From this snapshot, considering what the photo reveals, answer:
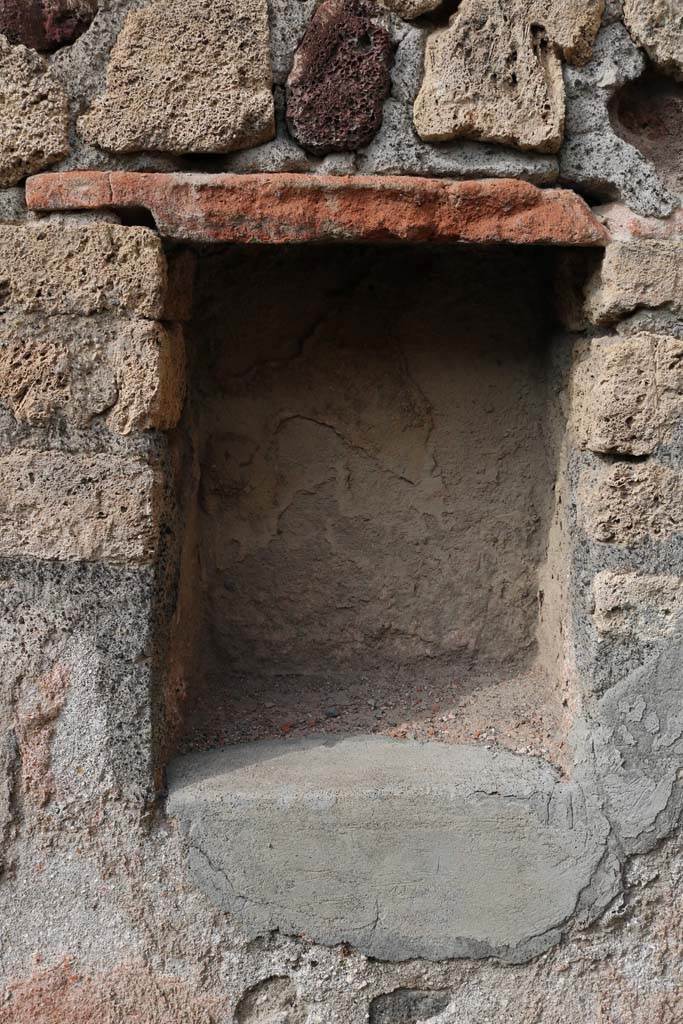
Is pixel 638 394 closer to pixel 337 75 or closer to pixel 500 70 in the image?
pixel 500 70

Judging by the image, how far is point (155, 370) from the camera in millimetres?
1670

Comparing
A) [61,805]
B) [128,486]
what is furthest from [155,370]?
[61,805]

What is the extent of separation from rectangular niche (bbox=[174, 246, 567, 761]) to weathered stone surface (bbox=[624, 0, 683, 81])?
19.8 inches

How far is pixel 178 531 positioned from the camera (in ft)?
6.25

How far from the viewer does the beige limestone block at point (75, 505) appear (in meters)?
1.69

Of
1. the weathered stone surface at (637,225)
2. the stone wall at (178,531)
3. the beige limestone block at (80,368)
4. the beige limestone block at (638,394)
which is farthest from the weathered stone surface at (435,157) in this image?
the beige limestone block at (80,368)

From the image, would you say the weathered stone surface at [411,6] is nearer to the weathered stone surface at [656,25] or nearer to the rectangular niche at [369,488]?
the weathered stone surface at [656,25]

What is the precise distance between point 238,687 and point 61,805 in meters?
0.55

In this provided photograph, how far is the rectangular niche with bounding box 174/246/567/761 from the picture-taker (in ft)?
6.80

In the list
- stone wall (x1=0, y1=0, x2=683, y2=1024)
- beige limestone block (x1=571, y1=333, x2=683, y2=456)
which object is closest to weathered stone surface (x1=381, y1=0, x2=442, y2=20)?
stone wall (x1=0, y1=0, x2=683, y2=1024)

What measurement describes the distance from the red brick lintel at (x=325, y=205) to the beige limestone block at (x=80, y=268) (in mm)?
48

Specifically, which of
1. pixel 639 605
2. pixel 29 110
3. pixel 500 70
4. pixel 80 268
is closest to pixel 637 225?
pixel 500 70

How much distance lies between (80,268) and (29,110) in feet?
1.02

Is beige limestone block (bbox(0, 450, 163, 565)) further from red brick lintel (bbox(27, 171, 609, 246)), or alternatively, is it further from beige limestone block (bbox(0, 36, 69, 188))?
beige limestone block (bbox(0, 36, 69, 188))
